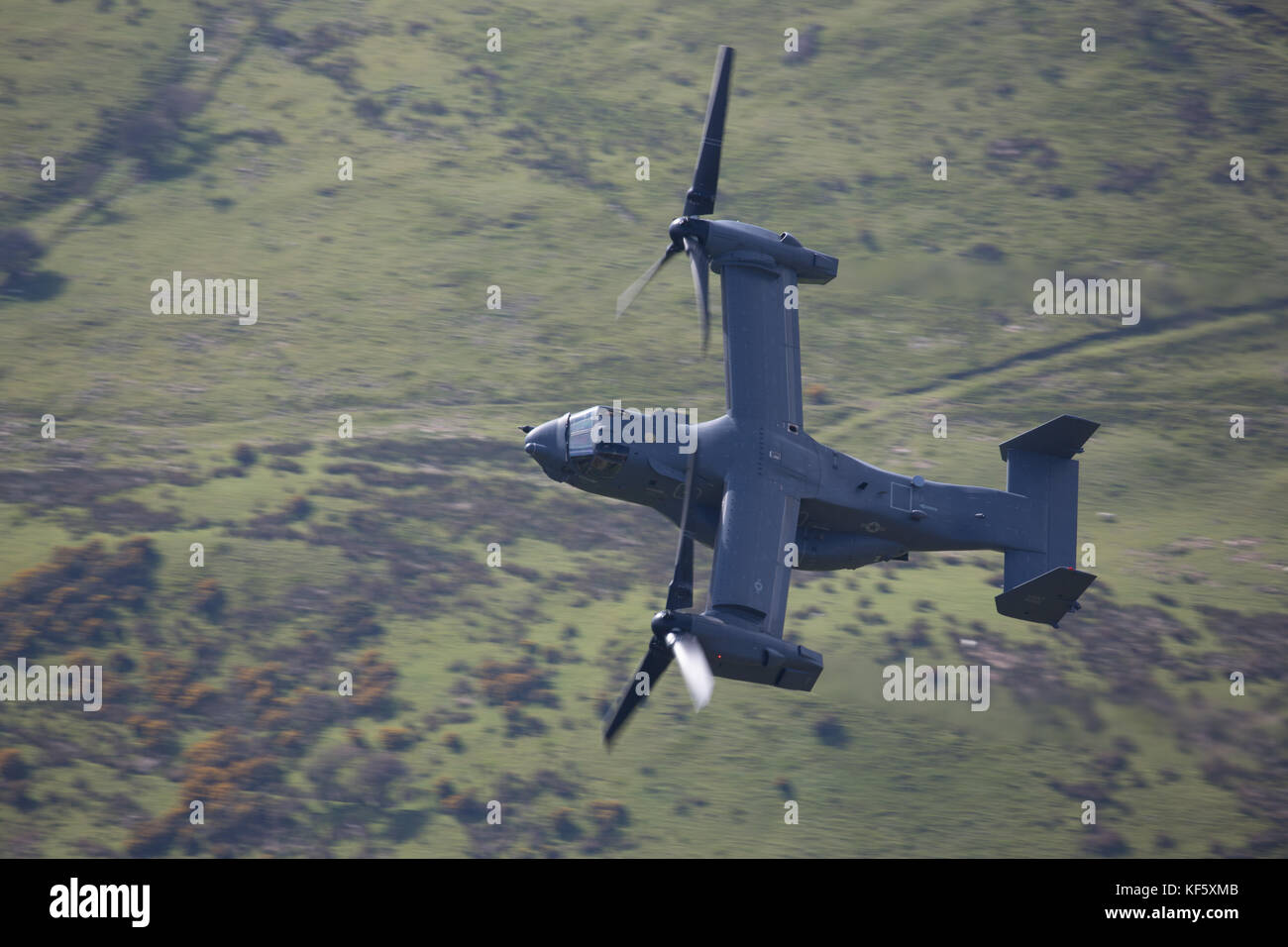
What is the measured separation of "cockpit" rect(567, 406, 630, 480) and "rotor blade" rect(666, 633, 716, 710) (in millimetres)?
5981

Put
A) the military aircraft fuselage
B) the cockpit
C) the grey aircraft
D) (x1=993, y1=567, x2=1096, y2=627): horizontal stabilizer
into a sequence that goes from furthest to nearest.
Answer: (x1=993, y1=567, x2=1096, y2=627): horizontal stabilizer, the military aircraft fuselage, the cockpit, the grey aircraft

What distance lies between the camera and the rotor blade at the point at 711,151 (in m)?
41.8

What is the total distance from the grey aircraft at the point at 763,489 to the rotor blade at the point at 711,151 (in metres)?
0.05

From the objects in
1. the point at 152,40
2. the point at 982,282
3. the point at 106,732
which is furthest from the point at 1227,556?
the point at 152,40

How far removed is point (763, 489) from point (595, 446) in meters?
5.22

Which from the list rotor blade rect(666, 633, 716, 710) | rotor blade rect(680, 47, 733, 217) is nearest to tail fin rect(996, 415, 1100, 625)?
rotor blade rect(666, 633, 716, 710)

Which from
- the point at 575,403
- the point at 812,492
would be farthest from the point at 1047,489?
the point at 575,403

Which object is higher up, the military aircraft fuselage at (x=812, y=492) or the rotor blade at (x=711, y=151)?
the rotor blade at (x=711, y=151)

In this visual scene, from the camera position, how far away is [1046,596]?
136 ft

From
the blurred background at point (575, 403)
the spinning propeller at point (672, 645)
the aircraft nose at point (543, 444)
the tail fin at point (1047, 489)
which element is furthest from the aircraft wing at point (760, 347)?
the blurred background at point (575, 403)

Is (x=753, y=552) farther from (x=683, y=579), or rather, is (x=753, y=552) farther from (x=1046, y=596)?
(x=1046, y=596)

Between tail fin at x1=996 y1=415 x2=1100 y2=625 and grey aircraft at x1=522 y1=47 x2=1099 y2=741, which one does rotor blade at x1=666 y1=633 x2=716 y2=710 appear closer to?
grey aircraft at x1=522 y1=47 x2=1099 y2=741

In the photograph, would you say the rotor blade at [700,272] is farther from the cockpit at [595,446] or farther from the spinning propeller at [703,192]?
the cockpit at [595,446]

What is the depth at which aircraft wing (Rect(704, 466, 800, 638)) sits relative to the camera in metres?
38.4
